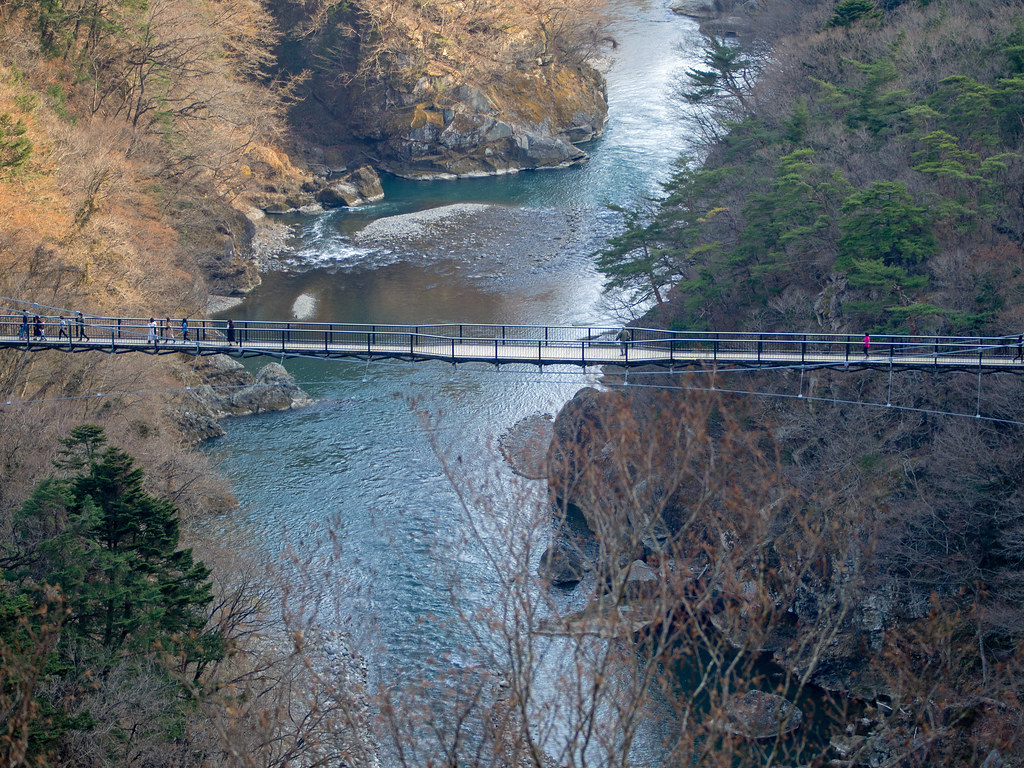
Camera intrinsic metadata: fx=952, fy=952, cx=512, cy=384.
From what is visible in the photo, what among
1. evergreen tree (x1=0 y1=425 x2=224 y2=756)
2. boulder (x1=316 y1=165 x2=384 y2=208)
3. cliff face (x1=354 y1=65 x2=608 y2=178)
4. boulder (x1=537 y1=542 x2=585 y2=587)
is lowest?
boulder (x1=316 y1=165 x2=384 y2=208)

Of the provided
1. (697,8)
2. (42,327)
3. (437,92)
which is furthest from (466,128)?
(42,327)

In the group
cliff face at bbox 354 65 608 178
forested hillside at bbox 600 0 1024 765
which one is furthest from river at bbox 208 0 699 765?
forested hillside at bbox 600 0 1024 765

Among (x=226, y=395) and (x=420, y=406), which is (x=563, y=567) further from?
(x=226, y=395)

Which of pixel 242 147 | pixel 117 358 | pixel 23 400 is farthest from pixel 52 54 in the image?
pixel 23 400

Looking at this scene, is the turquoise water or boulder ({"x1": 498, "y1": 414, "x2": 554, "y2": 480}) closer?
the turquoise water

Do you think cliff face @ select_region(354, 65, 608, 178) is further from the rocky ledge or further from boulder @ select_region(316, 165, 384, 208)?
the rocky ledge

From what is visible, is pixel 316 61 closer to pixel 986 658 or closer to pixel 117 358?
pixel 117 358
